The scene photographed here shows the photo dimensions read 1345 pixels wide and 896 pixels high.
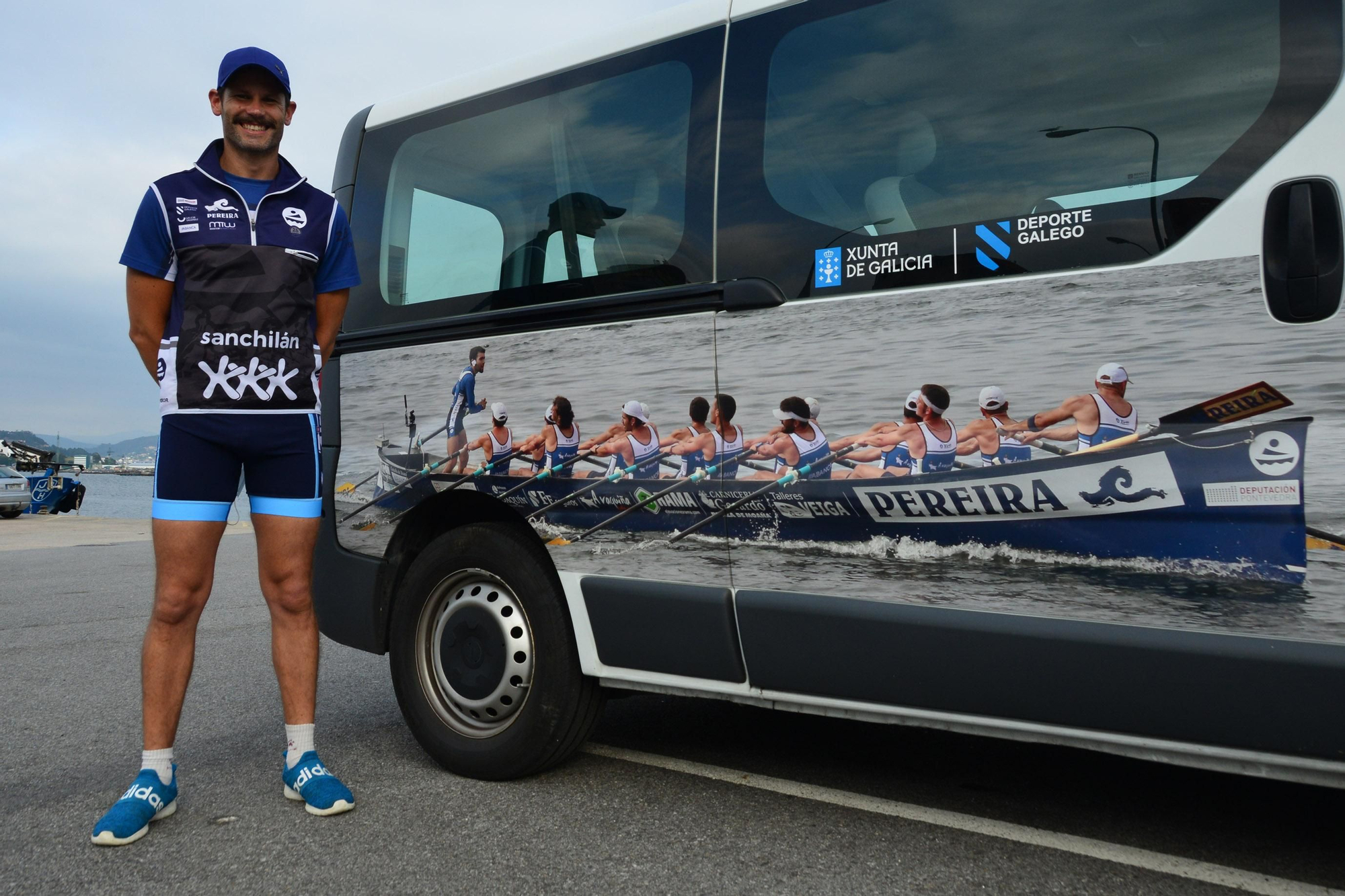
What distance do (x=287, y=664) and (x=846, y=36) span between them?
7.53 ft

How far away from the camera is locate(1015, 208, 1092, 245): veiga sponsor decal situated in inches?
90.1

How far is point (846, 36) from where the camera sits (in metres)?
2.68

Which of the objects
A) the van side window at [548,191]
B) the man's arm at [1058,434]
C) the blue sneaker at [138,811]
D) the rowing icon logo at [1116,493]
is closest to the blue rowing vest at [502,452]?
the van side window at [548,191]

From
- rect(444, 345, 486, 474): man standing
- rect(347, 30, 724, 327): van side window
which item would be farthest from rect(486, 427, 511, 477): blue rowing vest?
rect(347, 30, 724, 327): van side window

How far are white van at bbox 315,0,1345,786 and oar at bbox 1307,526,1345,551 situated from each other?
2 centimetres

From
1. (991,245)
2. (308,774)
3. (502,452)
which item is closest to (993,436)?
(991,245)

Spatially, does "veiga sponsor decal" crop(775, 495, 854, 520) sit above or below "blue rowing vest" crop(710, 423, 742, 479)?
below

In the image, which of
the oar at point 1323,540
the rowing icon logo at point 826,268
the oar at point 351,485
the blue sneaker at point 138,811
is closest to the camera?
the oar at point 1323,540

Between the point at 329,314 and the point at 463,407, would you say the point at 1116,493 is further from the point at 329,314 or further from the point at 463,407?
the point at 329,314

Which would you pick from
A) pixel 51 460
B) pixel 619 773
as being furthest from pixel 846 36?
pixel 51 460

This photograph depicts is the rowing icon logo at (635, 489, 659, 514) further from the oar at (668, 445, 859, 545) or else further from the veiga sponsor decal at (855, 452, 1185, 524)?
the veiga sponsor decal at (855, 452, 1185, 524)

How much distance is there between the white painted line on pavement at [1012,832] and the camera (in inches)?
93.1

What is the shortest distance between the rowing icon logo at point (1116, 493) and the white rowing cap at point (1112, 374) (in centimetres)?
18

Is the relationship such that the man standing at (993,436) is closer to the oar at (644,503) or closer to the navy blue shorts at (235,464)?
the oar at (644,503)
